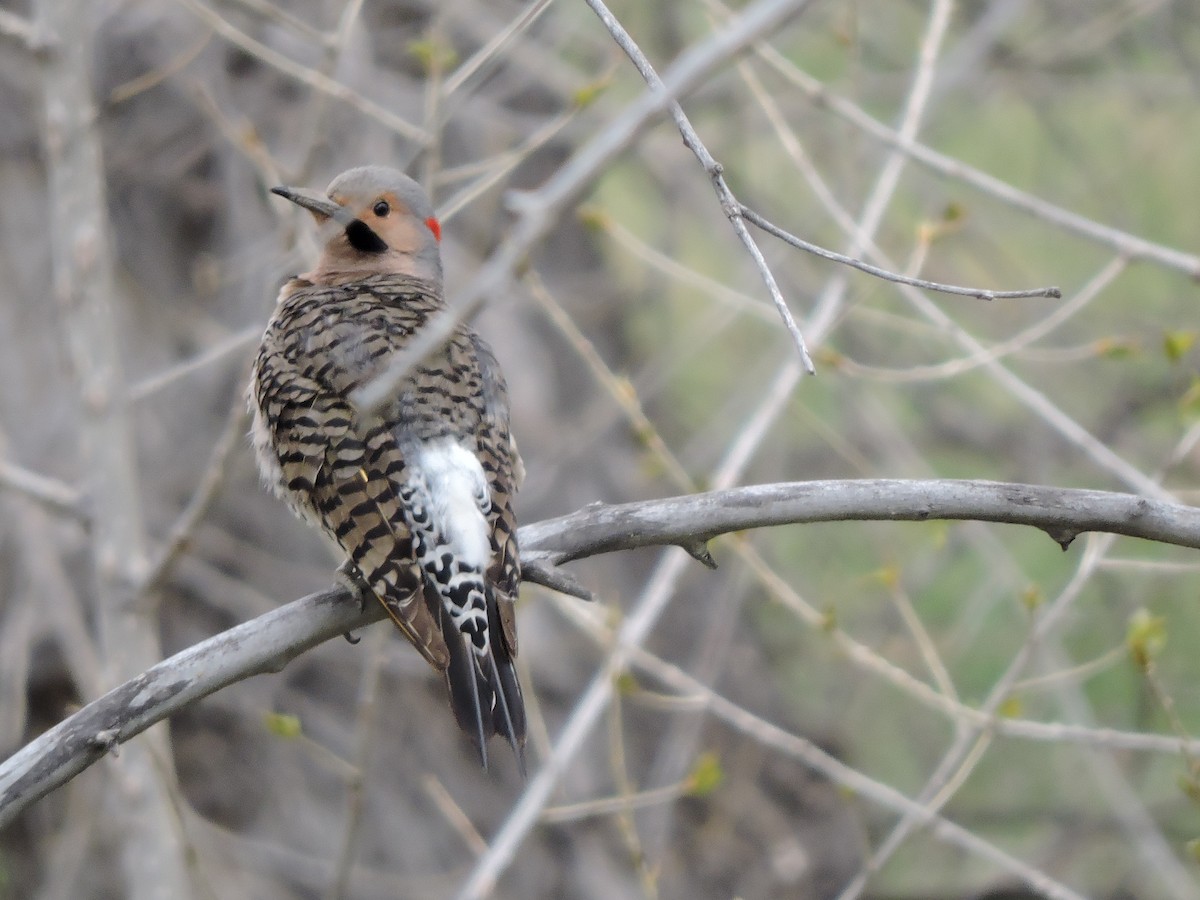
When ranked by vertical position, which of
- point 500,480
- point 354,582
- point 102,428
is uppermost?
point 102,428

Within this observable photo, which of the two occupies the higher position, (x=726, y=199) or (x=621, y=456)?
(x=621, y=456)

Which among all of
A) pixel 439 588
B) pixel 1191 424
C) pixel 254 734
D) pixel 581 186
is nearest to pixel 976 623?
pixel 1191 424

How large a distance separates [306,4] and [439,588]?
3.76 meters

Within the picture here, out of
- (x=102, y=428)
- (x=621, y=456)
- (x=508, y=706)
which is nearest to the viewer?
(x=508, y=706)

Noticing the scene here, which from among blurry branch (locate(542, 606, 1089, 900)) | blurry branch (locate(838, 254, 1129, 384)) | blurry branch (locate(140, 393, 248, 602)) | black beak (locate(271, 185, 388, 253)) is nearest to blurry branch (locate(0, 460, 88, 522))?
blurry branch (locate(140, 393, 248, 602))

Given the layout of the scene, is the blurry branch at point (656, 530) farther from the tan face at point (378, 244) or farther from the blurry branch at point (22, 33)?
the blurry branch at point (22, 33)

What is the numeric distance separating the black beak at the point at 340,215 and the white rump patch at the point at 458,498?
95cm

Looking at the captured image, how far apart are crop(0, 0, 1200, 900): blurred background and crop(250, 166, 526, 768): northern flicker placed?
17.3 inches

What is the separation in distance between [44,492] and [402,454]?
45.0 inches

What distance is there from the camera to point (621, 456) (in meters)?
7.23

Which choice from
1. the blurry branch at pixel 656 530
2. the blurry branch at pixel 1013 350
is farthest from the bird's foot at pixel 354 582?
the blurry branch at pixel 1013 350

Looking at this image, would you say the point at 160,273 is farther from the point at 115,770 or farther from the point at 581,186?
the point at 581,186

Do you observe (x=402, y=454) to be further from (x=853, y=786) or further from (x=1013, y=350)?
(x=1013, y=350)

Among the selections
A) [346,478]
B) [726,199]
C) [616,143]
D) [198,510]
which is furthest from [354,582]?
[616,143]
